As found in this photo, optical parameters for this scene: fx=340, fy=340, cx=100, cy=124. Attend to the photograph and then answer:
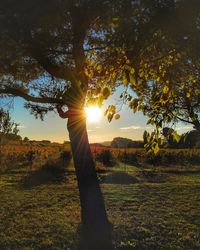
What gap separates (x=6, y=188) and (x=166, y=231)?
31.0 feet

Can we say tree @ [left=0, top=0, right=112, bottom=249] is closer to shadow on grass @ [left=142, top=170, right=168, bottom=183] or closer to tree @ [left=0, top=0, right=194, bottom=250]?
tree @ [left=0, top=0, right=194, bottom=250]

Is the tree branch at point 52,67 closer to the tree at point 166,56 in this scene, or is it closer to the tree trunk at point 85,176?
the tree trunk at point 85,176

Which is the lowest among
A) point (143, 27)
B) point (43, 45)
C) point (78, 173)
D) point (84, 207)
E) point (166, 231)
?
point (166, 231)

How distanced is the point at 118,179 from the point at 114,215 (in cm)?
890

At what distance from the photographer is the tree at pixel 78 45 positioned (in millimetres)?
5363

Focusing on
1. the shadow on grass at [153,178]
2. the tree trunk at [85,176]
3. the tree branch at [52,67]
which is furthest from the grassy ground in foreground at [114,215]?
the tree branch at [52,67]

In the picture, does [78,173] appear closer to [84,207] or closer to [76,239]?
[84,207]

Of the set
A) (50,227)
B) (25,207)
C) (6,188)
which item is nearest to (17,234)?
(50,227)

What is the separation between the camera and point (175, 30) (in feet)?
17.4

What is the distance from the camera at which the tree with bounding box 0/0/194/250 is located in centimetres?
536

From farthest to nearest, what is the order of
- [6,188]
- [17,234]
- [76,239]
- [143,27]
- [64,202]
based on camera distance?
[6,188] < [64,202] < [17,234] < [76,239] < [143,27]

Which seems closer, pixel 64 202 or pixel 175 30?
pixel 175 30

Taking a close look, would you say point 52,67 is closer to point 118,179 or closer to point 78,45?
point 78,45

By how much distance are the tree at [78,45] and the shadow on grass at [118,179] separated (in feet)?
29.2
